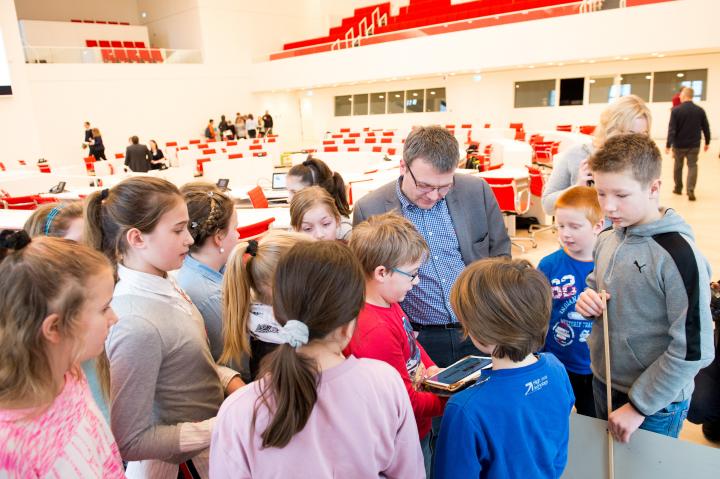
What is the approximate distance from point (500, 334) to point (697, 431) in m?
2.31

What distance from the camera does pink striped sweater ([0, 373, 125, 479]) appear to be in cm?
100

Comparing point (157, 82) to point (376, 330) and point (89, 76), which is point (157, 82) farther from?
point (376, 330)

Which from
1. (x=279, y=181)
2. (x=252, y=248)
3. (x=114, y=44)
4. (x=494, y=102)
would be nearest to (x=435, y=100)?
(x=494, y=102)

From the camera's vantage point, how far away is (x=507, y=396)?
1.27 metres

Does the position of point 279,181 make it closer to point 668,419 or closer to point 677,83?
point 668,419

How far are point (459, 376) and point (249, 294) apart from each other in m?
0.73

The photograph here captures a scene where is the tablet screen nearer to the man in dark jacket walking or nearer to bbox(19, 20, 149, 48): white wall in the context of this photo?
the man in dark jacket walking

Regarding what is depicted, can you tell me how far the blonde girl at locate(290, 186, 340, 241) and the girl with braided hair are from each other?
1.66 ft

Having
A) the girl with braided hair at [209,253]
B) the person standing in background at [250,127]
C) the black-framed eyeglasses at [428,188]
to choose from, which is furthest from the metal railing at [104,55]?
the black-framed eyeglasses at [428,188]

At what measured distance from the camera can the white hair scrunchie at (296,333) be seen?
1023 millimetres

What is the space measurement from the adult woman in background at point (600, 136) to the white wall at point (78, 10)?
2574cm

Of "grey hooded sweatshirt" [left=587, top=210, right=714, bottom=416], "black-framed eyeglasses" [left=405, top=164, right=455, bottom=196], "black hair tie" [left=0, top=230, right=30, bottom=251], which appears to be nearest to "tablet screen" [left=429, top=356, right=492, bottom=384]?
"grey hooded sweatshirt" [left=587, top=210, right=714, bottom=416]

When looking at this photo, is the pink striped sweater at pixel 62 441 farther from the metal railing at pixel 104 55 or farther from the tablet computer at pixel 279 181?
the metal railing at pixel 104 55

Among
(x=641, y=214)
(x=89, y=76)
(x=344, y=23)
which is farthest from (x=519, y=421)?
(x=344, y=23)
